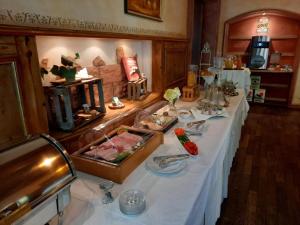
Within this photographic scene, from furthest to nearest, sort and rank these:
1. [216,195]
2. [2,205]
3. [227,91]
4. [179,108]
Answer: [227,91]
[179,108]
[216,195]
[2,205]

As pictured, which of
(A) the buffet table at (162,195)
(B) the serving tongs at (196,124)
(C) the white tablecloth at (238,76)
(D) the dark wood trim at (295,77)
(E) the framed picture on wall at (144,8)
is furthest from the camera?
(D) the dark wood trim at (295,77)

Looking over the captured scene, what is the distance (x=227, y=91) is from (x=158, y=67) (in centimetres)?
79

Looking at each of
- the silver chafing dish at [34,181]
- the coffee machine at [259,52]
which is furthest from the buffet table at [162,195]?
the coffee machine at [259,52]

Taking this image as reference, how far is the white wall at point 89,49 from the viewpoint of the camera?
1.27 m

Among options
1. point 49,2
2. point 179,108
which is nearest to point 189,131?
point 179,108

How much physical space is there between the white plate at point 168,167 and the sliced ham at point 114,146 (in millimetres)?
124

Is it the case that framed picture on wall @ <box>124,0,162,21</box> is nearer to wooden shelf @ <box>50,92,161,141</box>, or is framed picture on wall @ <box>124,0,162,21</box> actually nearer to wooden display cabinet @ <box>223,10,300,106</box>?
wooden shelf @ <box>50,92,161,141</box>

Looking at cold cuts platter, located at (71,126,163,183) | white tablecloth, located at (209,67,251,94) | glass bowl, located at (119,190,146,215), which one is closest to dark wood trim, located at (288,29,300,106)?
white tablecloth, located at (209,67,251,94)

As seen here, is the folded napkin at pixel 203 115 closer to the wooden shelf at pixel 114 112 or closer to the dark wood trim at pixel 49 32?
the wooden shelf at pixel 114 112

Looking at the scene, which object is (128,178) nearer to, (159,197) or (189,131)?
(159,197)

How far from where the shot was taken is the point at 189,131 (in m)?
1.36

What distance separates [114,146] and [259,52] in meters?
4.15

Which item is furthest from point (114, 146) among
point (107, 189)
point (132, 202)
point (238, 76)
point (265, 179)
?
point (238, 76)

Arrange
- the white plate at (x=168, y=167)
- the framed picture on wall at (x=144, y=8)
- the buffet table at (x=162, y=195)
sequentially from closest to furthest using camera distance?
the buffet table at (x=162, y=195), the white plate at (x=168, y=167), the framed picture on wall at (x=144, y=8)
